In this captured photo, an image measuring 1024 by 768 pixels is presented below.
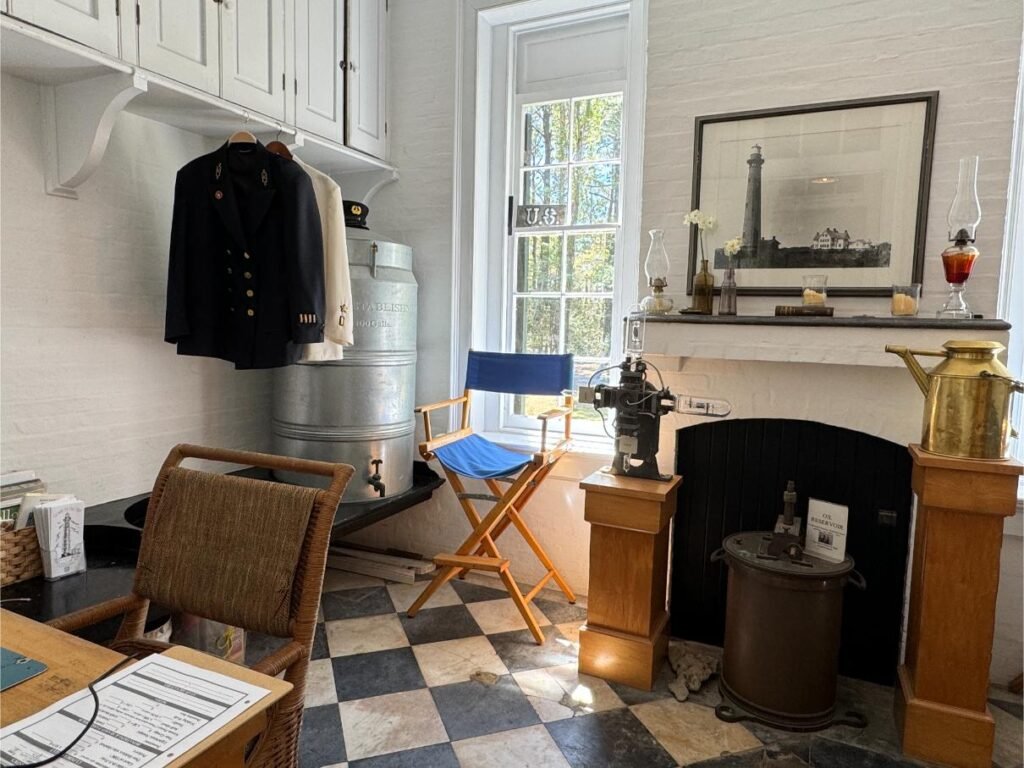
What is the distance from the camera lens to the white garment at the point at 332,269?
2506 mm

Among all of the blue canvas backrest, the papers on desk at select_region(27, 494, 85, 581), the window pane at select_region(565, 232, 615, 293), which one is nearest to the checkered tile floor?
the papers on desk at select_region(27, 494, 85, 581)

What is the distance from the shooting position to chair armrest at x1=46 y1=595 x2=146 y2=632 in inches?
46.6

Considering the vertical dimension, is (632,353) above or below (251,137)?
below

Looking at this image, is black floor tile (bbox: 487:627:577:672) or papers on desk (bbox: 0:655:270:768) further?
black floor tile (bbox: 487:627:577:672)

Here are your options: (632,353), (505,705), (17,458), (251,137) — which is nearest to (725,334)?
(632,353)

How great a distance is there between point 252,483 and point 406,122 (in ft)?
7.98

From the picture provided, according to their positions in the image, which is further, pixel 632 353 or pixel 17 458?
pixel 632 353

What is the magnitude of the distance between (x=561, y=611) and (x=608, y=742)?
0.88 m

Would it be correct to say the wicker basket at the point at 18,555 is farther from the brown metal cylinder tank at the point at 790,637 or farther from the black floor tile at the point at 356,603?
the brown metal cylinder tank at the point at 790,637

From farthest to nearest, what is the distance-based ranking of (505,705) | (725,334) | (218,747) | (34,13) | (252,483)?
(725,334)
(505,705)
(34,13)
(252,483)
(218,747)

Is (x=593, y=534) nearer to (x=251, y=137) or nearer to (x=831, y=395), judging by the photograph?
(x=831, y=395)

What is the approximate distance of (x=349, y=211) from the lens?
9.50ft

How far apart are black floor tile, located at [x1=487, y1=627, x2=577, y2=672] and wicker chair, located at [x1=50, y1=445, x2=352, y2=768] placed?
1303 millimetres

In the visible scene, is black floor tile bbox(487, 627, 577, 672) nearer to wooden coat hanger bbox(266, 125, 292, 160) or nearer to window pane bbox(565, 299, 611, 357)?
window pane bbox(565, 299, 611, 357)
